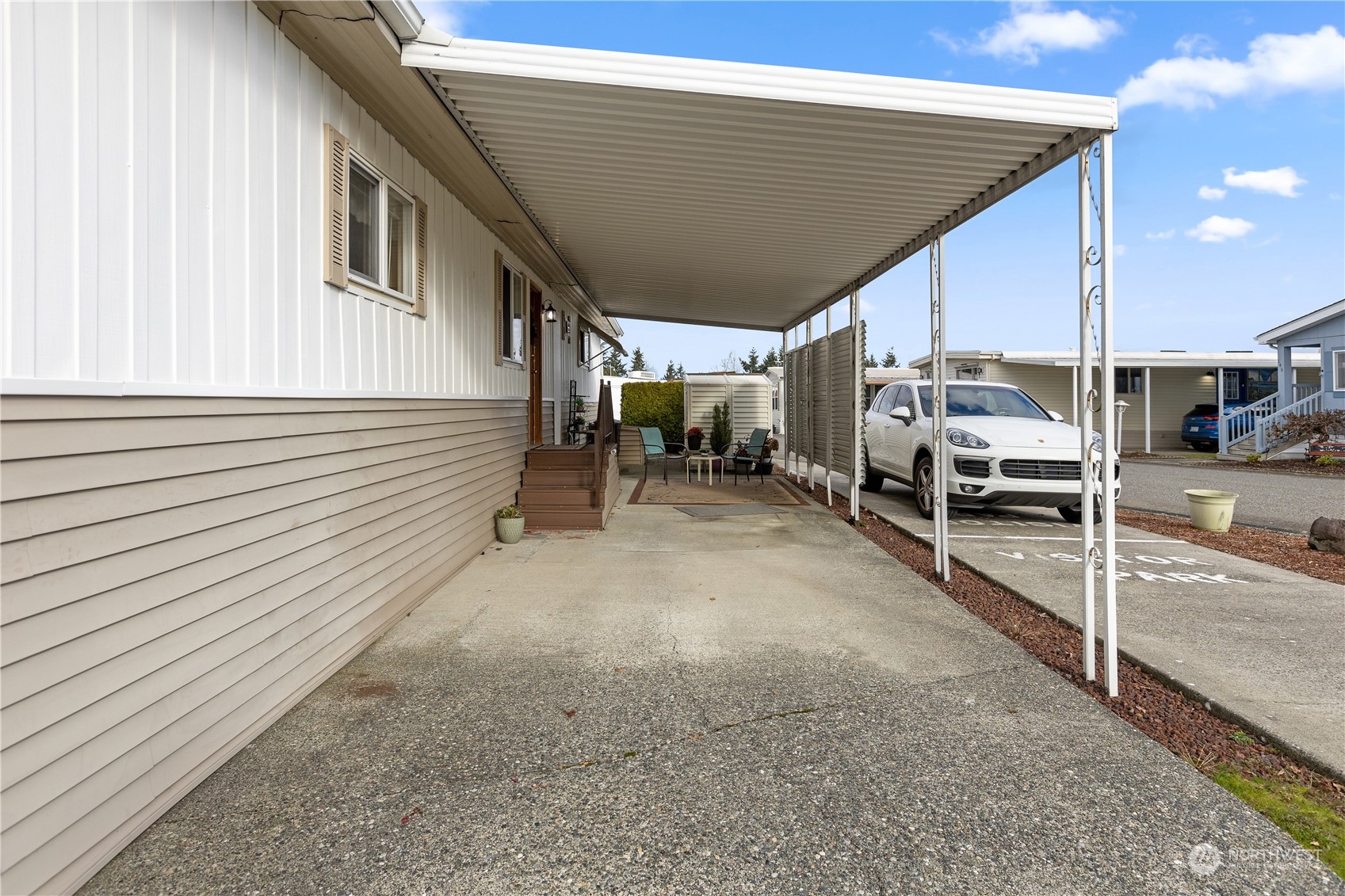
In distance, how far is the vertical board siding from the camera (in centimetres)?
193

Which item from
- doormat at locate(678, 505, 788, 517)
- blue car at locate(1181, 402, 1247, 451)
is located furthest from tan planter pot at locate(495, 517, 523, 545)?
blue car at locate(1181, 402, 1247, 451)

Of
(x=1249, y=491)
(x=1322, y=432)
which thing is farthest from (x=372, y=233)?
(x=1322, y=432)

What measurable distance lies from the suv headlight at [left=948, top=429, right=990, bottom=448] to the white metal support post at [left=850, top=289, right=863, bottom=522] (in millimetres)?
991

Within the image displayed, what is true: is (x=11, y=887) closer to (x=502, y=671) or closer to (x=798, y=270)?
(x=502, y=671)

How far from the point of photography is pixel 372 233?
4.38 metres

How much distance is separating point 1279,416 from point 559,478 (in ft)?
62.6

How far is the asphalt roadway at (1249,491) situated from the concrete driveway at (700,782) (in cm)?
710

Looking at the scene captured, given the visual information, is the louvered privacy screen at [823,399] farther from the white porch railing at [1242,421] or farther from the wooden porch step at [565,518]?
the white porch railing at [1242,421]

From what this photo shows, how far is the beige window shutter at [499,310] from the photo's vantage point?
23.8 ft

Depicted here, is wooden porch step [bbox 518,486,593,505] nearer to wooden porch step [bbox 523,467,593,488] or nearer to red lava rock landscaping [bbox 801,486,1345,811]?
wooden porch step [bbox 523,467,593,488]

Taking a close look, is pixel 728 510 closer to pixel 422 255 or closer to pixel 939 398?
pixel 939 398

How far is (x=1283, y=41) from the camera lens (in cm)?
964

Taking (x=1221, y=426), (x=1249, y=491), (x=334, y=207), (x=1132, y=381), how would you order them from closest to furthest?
(x=334, y=207), (x=1249, y=491), (x=1221, y=426), (x=1132, y=381)

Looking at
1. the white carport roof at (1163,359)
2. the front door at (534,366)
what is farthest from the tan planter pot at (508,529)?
the white carport roof at (1163,359)
